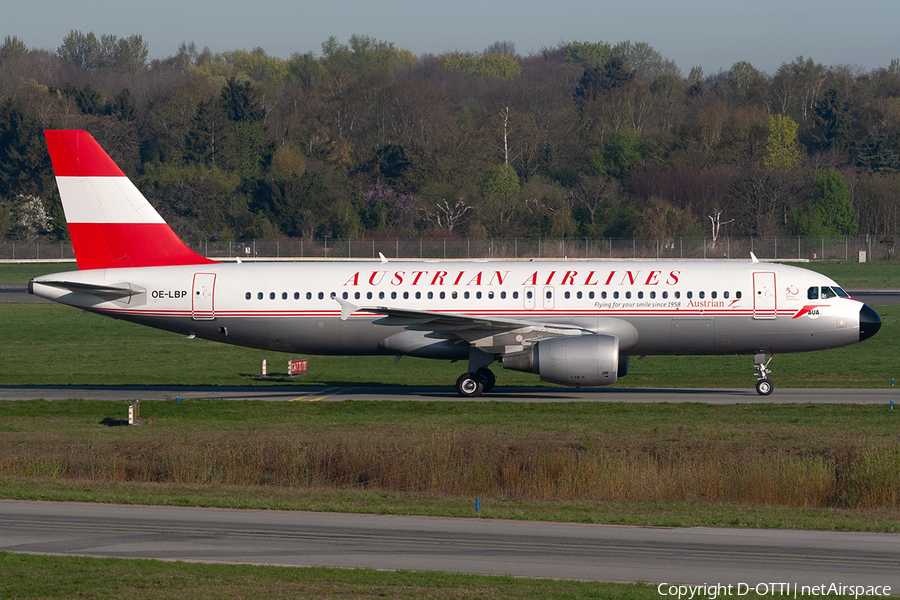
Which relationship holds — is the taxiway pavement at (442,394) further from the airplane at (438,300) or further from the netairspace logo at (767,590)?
the netairspace logo at (767,590)

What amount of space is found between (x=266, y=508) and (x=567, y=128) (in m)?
141

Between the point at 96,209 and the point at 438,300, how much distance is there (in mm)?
11930

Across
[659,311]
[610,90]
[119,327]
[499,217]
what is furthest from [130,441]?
[610,90]

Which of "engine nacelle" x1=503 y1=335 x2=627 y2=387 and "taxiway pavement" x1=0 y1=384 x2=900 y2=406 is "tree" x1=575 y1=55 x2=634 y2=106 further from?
"engine nacelle" x1=503 y1=335 x2=627 y2=387

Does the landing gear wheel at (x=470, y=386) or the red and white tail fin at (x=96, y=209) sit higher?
the red and white tail fin at (x=96, y=209)

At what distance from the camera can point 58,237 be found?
124 metres

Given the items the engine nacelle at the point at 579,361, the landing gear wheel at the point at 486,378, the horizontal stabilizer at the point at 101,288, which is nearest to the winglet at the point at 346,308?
the landing gear wheel at the point at 486,378

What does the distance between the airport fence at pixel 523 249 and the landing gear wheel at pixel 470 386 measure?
227 ft

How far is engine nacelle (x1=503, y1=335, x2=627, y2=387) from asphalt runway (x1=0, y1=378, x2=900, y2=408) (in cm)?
163

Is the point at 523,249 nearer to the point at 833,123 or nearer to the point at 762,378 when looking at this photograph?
the point at 833,123

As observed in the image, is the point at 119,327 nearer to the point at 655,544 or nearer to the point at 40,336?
the point at 40,336

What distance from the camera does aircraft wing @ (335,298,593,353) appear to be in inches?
1304

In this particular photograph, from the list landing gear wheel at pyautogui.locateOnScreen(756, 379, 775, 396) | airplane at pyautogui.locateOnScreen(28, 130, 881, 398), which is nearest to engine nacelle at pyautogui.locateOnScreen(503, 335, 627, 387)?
airplane at pyautogui.locateOnScreen(28, 130, 881, 398)

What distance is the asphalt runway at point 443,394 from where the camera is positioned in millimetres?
33750
